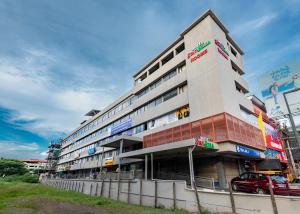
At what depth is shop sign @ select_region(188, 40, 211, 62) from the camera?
22.1m

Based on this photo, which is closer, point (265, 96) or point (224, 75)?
point (224, 75)

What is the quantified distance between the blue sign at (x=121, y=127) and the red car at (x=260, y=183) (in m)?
20.3

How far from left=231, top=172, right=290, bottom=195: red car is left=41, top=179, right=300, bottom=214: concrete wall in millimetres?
2943

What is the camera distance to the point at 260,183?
13023 mm

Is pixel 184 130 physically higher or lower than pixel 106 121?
lower

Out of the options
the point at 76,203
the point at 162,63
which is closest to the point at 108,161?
the point at 76,203

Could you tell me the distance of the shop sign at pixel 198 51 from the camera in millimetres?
22078

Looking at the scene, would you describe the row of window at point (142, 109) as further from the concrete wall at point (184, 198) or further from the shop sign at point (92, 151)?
the concrete wall at point (184, 198)

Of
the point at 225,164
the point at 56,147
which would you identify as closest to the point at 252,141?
the point at 225,164

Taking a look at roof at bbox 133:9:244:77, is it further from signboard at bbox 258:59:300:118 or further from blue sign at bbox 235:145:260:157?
blue sign at bbox 235:145:260:157

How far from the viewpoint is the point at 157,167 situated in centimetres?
2516

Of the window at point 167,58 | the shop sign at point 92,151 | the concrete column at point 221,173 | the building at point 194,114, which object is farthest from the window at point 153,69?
the shop sign at point 92,151

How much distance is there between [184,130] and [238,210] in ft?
37.6

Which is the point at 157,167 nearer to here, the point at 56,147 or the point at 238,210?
the point at 238,210
